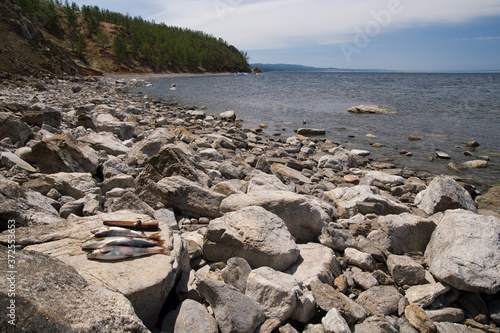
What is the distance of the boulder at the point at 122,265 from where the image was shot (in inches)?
94.8

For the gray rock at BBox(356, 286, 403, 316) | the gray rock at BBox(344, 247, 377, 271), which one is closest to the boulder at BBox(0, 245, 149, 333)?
the gray rock at BBox(356, 286, 403, 316)

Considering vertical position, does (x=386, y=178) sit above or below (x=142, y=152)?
below

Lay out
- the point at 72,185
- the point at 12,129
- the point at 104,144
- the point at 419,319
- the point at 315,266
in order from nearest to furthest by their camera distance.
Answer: the point at 419,319, the point at 315,266, the point at 72,185, the point at 12,129, the point at 104,144

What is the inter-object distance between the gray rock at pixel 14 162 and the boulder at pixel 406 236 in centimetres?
605

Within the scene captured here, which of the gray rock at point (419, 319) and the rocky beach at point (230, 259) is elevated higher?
the rocky beach at point (230, 259)

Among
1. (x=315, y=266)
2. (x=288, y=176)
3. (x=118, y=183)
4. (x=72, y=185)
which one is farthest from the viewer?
(x=288, y=176)

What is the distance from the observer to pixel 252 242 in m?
3.45

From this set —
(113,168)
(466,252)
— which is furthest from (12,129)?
(466,252)

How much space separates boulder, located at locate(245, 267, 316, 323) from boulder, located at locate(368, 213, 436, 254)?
2.04 m

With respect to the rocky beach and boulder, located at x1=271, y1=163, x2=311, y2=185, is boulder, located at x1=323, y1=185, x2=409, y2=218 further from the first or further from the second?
boulder, located at x1=271, y1=163, x2=311, y2=185

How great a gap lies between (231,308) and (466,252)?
2991mm

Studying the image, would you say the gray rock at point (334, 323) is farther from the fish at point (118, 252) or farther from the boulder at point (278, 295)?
the fish at point (118, 252)

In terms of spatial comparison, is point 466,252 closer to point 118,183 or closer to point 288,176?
point 288,176

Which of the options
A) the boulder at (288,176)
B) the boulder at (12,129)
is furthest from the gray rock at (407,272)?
the boulder at (12,129)
